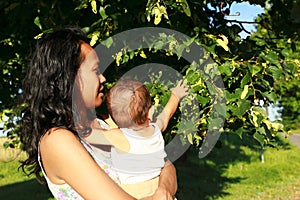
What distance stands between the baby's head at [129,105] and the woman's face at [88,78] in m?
1.00

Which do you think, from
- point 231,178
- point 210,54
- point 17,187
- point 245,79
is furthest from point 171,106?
point 17,187

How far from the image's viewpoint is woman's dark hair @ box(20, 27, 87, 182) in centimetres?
214

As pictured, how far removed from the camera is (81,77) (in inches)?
86.4

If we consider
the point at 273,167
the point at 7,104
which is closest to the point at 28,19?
the point at 7,104

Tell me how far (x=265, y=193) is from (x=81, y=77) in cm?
1042

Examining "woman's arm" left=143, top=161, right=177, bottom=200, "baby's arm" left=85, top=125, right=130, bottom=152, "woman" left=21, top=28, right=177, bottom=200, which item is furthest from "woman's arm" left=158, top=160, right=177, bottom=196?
"woman" left=21, top=28, right=177, bottom=200

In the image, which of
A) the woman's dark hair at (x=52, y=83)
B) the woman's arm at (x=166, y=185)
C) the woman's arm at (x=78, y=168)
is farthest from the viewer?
the woman's arm at (x=166, y=185)

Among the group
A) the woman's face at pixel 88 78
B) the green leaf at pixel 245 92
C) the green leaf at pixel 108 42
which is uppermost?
the green leaf at pixel 108 42

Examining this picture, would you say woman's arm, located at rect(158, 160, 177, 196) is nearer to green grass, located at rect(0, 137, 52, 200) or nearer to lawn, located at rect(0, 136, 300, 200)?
lawn, located at rect(0, 136, 300, 200)

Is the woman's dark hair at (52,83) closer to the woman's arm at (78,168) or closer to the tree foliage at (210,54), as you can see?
the woman's arm at (78,168)

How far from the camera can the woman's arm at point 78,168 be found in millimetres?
1937

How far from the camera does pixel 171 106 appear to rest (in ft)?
13.2

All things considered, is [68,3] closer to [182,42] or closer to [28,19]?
[28,19]

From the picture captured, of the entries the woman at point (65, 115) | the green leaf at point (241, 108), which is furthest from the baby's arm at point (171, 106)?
the woman at point (65, 115)
